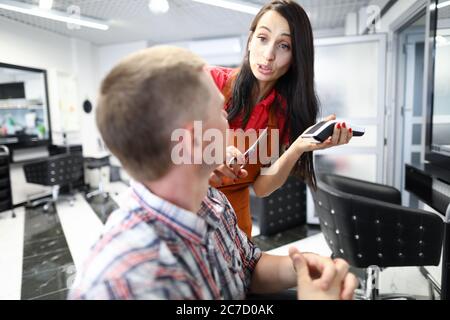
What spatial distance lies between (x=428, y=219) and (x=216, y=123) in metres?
1.14

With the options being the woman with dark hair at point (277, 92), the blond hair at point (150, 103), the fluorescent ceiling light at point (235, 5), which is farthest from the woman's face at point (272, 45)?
the blond hair at point (150, 103)

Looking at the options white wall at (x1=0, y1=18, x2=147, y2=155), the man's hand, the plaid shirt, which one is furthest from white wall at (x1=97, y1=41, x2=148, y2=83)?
the man's hand

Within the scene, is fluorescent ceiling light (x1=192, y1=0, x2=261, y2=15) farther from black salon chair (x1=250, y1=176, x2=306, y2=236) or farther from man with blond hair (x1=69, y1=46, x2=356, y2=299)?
black salon chair (x1=250, y1=176, x2=306, y2=236)

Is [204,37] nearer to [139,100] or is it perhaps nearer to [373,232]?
[139,100]

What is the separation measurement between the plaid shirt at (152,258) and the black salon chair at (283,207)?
135 cm

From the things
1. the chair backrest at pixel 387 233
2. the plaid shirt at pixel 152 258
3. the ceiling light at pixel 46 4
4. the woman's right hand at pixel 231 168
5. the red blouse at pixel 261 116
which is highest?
the ceiling light at pixel 46 4

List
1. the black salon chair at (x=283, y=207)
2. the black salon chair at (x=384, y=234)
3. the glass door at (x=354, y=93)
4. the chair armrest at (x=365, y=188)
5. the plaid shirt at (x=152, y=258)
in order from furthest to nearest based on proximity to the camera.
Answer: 1. the black salon chair at (x=283, y=207)
2. the chair armrest at (x=365, y=188)
3. the black salon chair at (x=384, y=234)
4. the glass door at (x=354, y=93)
5. the plaid shirt at (x=152, y=258)

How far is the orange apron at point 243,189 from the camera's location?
0.79 m

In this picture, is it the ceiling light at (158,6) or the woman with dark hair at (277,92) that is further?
the ceiling light at (158,6)

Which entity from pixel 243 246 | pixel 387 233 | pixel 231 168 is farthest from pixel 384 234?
pixel 231 168

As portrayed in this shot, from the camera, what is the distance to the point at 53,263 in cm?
187

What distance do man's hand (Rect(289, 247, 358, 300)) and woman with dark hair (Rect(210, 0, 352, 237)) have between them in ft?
0.80

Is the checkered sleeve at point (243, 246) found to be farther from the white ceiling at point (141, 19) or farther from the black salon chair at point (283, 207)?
the black salon chair at point (283, 207)
